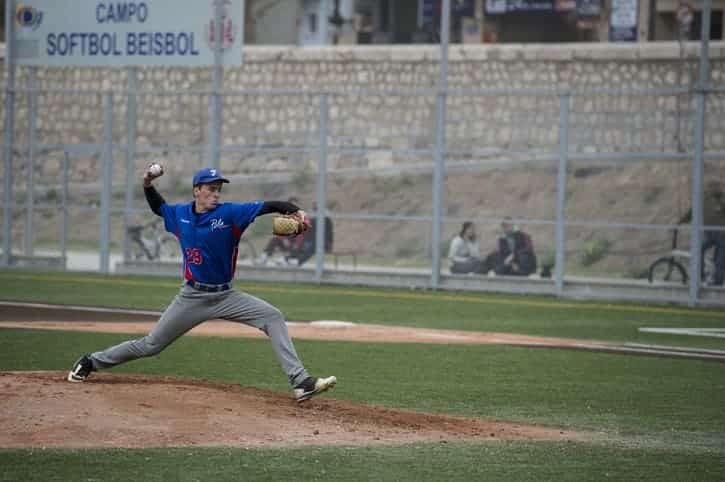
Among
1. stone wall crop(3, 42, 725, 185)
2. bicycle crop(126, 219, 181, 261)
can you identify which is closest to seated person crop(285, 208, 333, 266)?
stone wall crop(3, 42, 725, 185)

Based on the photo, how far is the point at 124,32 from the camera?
27.9 metres

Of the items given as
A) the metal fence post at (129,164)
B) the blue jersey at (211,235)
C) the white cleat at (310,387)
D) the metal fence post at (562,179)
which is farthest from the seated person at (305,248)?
the white cleat at (310,387)

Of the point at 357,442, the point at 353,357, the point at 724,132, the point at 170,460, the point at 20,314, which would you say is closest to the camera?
the point at 170,460

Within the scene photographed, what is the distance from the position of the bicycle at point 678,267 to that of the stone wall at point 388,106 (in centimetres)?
177

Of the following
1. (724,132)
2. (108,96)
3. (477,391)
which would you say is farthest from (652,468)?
(108,96)

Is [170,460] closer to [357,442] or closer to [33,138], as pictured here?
[357,442]

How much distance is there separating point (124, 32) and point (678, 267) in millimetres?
11400

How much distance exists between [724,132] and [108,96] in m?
11.3

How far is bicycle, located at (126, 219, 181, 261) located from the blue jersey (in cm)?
1637

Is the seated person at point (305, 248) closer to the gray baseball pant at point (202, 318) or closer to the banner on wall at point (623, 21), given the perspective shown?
the banner on wall at point (623, 21)

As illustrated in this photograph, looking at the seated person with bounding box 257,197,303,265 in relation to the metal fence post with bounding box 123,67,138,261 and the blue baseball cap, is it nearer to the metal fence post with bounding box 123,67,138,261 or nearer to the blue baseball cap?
the metal fence post with bounding box 123,67,138,261

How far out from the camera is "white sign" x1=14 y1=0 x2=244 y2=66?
2688 cm

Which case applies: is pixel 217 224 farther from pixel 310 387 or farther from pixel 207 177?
pixel 310 387

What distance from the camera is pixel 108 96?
1072 inches
